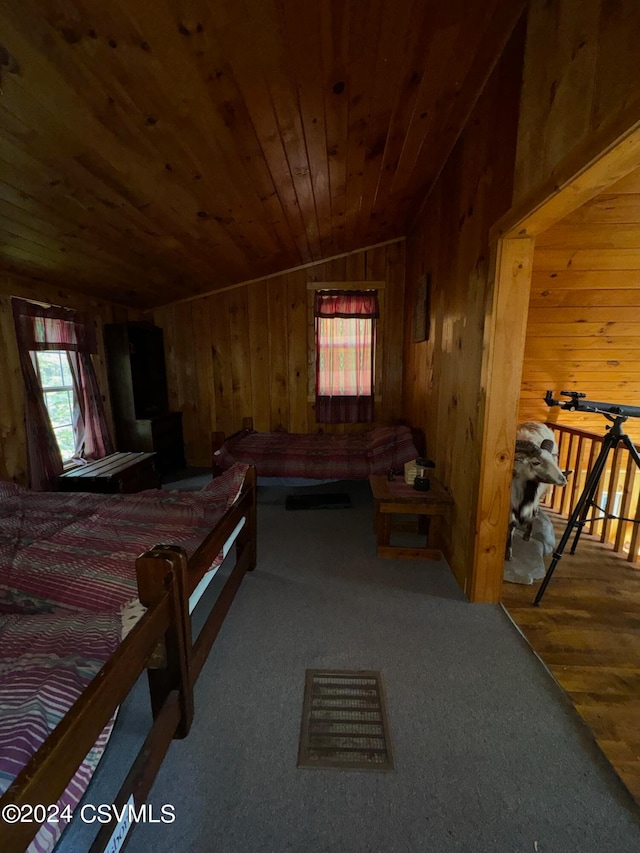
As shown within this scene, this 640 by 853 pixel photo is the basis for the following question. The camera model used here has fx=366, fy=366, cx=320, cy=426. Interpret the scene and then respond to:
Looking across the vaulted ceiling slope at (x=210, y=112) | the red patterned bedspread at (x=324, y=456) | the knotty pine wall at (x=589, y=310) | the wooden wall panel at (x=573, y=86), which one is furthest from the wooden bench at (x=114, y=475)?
the knotty pine wall at (x=589, y=310)

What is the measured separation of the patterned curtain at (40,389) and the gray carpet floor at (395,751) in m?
1.99

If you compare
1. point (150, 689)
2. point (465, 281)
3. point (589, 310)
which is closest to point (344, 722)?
point (150, 689)

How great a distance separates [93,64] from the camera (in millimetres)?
1233

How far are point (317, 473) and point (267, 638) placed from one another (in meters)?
1.62

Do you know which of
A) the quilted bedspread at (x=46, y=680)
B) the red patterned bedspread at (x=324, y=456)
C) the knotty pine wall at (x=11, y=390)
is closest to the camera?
the quilted bedspread at (x=46, y=680)

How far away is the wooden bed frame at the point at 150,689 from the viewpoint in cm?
60

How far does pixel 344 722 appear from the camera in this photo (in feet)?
4.36

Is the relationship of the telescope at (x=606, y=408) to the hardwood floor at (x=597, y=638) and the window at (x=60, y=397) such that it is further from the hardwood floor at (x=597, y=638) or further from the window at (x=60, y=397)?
the window at (x=60, y=397)

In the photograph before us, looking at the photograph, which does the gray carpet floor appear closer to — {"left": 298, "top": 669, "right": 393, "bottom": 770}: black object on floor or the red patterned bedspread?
{"left": 298, "top": 669, "right": 393, "bottom": 770}: black object on floor

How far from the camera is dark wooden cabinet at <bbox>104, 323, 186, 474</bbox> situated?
3770 millimetres

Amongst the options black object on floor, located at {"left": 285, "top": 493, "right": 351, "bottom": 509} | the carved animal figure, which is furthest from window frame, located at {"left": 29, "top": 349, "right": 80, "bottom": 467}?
the carved animal figure

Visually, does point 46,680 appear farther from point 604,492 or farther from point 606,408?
point 604,492

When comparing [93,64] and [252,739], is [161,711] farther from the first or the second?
[93,64]

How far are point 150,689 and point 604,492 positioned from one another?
3.97 metres
